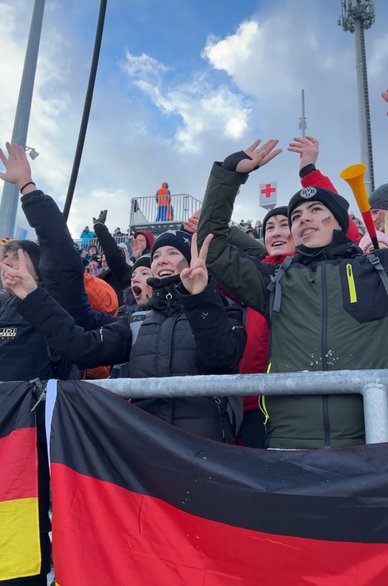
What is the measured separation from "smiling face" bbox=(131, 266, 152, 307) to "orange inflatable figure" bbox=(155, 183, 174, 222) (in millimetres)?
19859

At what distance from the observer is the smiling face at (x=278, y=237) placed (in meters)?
3.27

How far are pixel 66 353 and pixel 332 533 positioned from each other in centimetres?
143

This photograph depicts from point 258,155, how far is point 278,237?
0.83 metres

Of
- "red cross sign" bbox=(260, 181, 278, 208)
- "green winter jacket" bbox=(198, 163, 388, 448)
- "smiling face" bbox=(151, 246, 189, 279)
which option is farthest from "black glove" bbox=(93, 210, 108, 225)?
"red cross sign" bbox=(260, 181, 278, 208)

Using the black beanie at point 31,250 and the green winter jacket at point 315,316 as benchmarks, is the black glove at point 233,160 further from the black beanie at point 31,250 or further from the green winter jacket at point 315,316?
the black beanie at point 31,250

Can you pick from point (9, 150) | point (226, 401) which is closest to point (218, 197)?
point (226, 401)

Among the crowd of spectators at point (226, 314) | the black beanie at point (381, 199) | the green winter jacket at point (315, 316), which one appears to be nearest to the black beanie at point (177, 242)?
the crowd of spectators at point (226, 314)

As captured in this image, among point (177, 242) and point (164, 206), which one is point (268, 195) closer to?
point (164, 206)

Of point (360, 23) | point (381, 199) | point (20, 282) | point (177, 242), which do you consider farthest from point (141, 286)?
point (360, 23)

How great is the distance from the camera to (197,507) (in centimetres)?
179

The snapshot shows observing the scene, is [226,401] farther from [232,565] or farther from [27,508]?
[27,508]

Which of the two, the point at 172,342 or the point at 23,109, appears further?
the point at 23,109

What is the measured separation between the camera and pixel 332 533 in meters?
1.59

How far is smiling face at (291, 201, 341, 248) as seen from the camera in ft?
8.15
